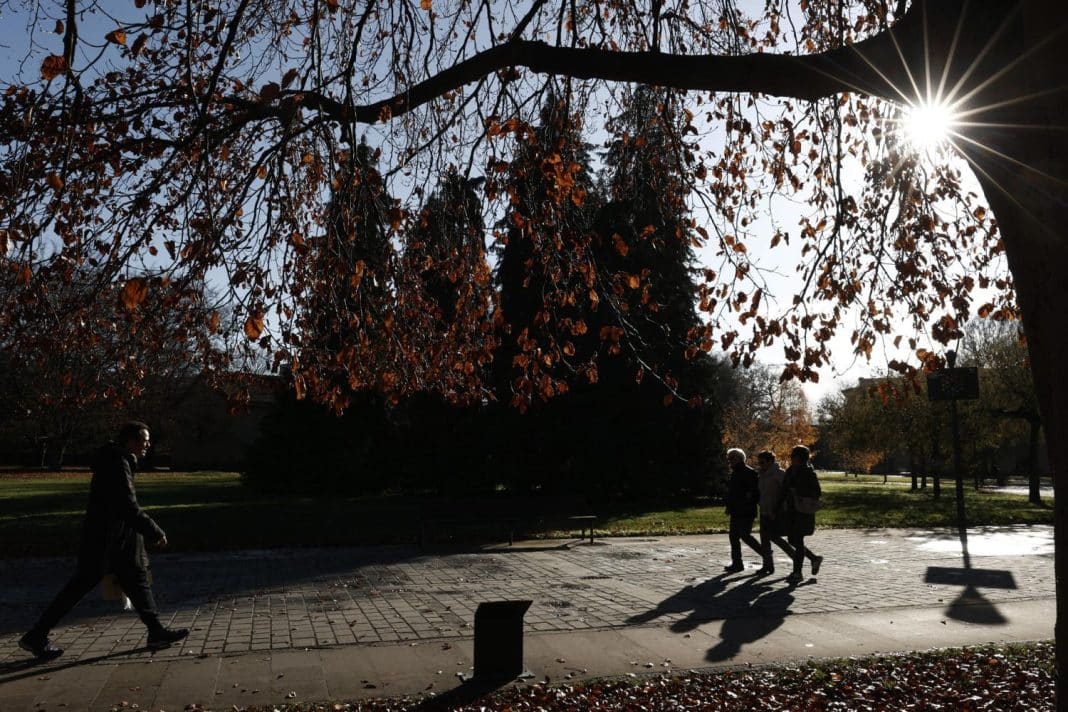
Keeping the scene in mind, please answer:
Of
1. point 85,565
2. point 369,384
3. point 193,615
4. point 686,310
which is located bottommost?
point 193,615

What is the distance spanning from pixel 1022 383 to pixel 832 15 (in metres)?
26.7

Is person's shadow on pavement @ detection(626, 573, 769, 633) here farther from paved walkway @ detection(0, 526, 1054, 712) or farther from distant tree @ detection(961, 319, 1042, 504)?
distant tree @ detection(961, 319, 1042, 504)

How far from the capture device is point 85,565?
22.6 ft

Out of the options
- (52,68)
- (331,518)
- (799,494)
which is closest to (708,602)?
(799,494)

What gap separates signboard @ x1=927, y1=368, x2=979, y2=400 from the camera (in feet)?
54.5

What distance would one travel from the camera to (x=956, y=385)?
661 inches

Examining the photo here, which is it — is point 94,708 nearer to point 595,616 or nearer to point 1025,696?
point 595,616

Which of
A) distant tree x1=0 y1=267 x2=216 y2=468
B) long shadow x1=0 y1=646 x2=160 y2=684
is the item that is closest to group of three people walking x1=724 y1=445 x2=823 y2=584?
distant tree x1=0 y1=267 x2=216 y2=468

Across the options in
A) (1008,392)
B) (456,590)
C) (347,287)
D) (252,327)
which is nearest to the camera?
Result: (252,327)

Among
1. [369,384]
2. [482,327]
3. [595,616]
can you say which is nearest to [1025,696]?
[595,616]

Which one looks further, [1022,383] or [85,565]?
[1022,383]

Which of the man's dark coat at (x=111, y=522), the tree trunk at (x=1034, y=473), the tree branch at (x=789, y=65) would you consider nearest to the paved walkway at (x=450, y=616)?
the man's dark coat at (x=111, y=522)

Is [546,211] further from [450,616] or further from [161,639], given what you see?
[161,639]

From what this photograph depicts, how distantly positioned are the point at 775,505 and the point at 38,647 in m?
8.76
